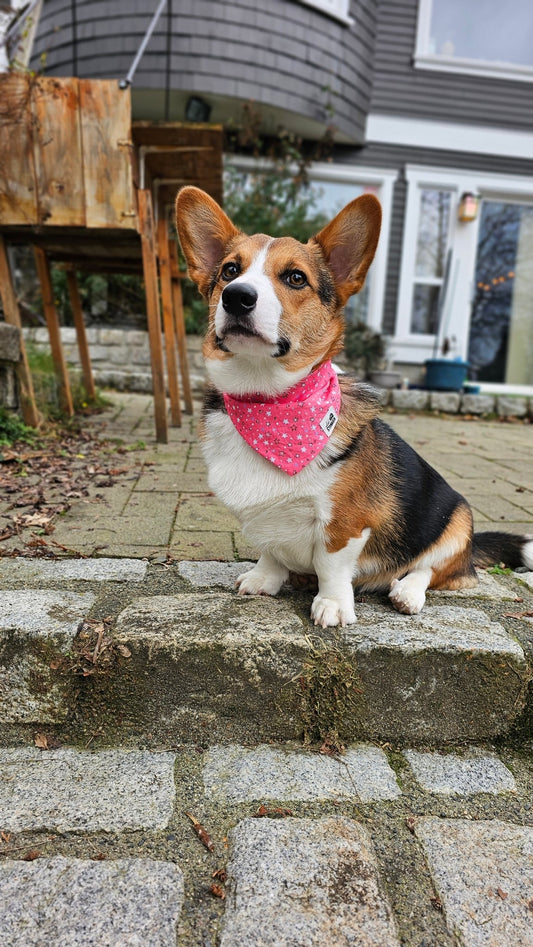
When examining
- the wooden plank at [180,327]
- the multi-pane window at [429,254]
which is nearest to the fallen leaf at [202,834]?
the wooden plank at [180,327]

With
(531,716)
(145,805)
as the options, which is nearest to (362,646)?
(531,716)

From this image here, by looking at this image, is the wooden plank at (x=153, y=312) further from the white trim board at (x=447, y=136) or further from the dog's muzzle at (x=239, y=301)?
the white trim board at (x=447, y=136)

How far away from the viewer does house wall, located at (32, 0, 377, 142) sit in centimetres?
774

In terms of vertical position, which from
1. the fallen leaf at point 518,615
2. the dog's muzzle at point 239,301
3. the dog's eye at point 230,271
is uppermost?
the dog's eye at point 230,271

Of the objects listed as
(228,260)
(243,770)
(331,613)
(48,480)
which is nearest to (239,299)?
(228,260)

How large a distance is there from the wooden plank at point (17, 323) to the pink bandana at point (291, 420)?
258 cm

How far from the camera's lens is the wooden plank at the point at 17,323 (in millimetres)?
3936

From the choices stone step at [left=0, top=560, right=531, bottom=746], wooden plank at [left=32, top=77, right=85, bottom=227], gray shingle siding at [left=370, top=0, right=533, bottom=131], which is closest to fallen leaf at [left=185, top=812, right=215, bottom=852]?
stone step at [left=0, top=560, right=531, bottom=746]

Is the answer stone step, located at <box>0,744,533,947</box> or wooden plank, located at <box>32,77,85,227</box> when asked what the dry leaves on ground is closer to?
stone step, located at <box>0,744,533,947</box>

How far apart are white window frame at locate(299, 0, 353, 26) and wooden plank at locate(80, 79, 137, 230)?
19.9 ft

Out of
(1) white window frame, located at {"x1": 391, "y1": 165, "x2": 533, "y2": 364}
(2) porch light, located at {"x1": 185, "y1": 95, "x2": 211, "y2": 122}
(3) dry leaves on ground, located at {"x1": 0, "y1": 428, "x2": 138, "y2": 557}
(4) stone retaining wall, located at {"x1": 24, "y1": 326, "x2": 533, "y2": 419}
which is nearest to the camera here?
(3) dry leaves on ground, located at {"x1": 0, "y1": 428, "x2": 138, "y2": 557}

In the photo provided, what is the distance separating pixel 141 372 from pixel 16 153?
395 centimetres

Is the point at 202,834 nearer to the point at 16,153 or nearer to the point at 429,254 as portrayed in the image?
the point at 16,153

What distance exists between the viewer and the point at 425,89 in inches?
360
